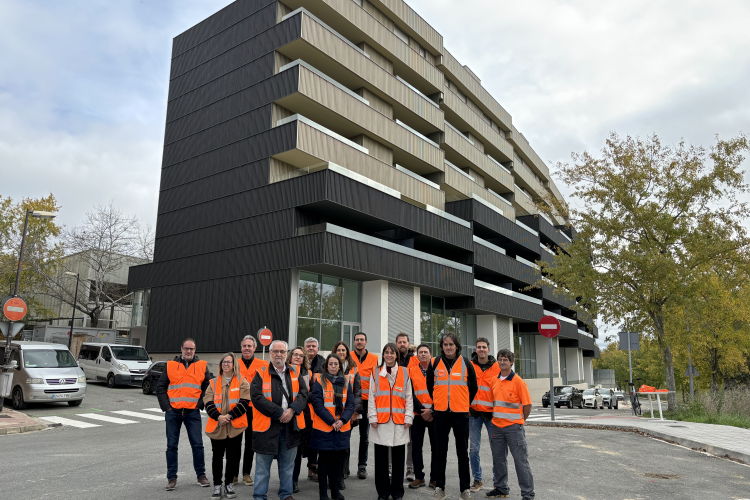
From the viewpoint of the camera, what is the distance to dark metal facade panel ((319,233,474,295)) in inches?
990

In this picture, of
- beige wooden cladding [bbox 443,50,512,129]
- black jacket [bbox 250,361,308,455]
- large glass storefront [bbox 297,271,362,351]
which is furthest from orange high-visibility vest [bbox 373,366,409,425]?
beige wooden cladding [bbox 443,50,512,129]

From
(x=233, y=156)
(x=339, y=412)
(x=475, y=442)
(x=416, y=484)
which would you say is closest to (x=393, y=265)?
(x=233, y=156)

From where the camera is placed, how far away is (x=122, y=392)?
23.0 meters

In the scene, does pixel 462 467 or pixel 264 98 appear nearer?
pixel 462 467

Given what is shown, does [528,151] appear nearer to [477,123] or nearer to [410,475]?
[477,123]

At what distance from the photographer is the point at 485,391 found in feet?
24.9

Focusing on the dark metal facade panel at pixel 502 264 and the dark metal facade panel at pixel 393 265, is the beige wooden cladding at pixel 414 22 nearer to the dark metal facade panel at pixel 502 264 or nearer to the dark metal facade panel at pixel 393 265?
the dark metal facade panel at pixel 502 264

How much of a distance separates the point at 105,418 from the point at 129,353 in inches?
392

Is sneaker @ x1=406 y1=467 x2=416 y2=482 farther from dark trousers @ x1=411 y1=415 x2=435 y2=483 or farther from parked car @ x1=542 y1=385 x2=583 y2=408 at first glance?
parked car @ x1=542 y1=385 x2=583 y2=408

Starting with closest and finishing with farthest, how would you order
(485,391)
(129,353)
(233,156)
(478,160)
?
(485,391), (129,353), (233,156), (478,160)

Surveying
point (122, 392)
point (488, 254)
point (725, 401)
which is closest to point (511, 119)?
point (488, 254)

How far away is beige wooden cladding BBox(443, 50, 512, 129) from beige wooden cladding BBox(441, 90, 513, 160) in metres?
2.02

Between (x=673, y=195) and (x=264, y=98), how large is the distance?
1945cm

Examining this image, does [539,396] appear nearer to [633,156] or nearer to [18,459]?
[633,156]
